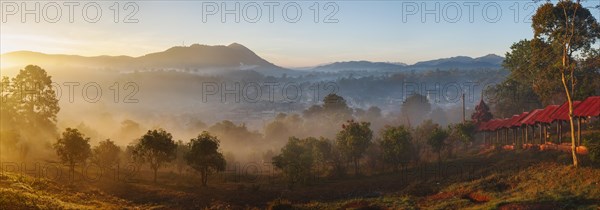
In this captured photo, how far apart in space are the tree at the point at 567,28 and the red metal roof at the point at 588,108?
219 inches

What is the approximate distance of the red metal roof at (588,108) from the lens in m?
46.5

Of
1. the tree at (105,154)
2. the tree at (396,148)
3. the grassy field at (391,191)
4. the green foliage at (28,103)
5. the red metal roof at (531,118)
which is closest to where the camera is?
the grassy field at (391,191)

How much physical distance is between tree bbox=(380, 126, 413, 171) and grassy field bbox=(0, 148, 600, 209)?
371 cm

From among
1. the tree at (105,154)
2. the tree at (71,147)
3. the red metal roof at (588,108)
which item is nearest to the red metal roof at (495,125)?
the red metal roof at (588,108)

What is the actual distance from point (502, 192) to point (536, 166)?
35.6ft

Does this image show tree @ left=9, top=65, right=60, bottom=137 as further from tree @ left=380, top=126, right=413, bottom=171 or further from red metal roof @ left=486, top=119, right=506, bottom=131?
red metal roof @ left=486, top=119, right=506, bottom=131

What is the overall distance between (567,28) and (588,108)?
12.5 meters

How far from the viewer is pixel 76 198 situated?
37.1 m

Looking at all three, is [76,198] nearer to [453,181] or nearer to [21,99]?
[453,181]

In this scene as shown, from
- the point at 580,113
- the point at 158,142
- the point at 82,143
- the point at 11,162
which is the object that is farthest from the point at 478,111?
the point at 11,162

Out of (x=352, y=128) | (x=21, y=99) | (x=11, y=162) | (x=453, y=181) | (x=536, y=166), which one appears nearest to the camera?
(x=536, y=166)

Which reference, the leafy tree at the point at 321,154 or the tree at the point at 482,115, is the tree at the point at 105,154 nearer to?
the leafy tree at the point at 321,154

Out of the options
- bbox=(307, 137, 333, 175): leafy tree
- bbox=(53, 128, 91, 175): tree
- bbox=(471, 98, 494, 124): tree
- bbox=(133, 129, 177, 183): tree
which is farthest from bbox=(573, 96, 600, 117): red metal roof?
bbox=(53, 128, 91, 175): tree

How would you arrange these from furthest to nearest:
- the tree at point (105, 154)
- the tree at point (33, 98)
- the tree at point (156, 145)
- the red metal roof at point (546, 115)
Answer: the tree at point (33, 98) < the tree at point (105, 154) < the tree at point (156, 145) < the red metal roof at point (546, 115)
